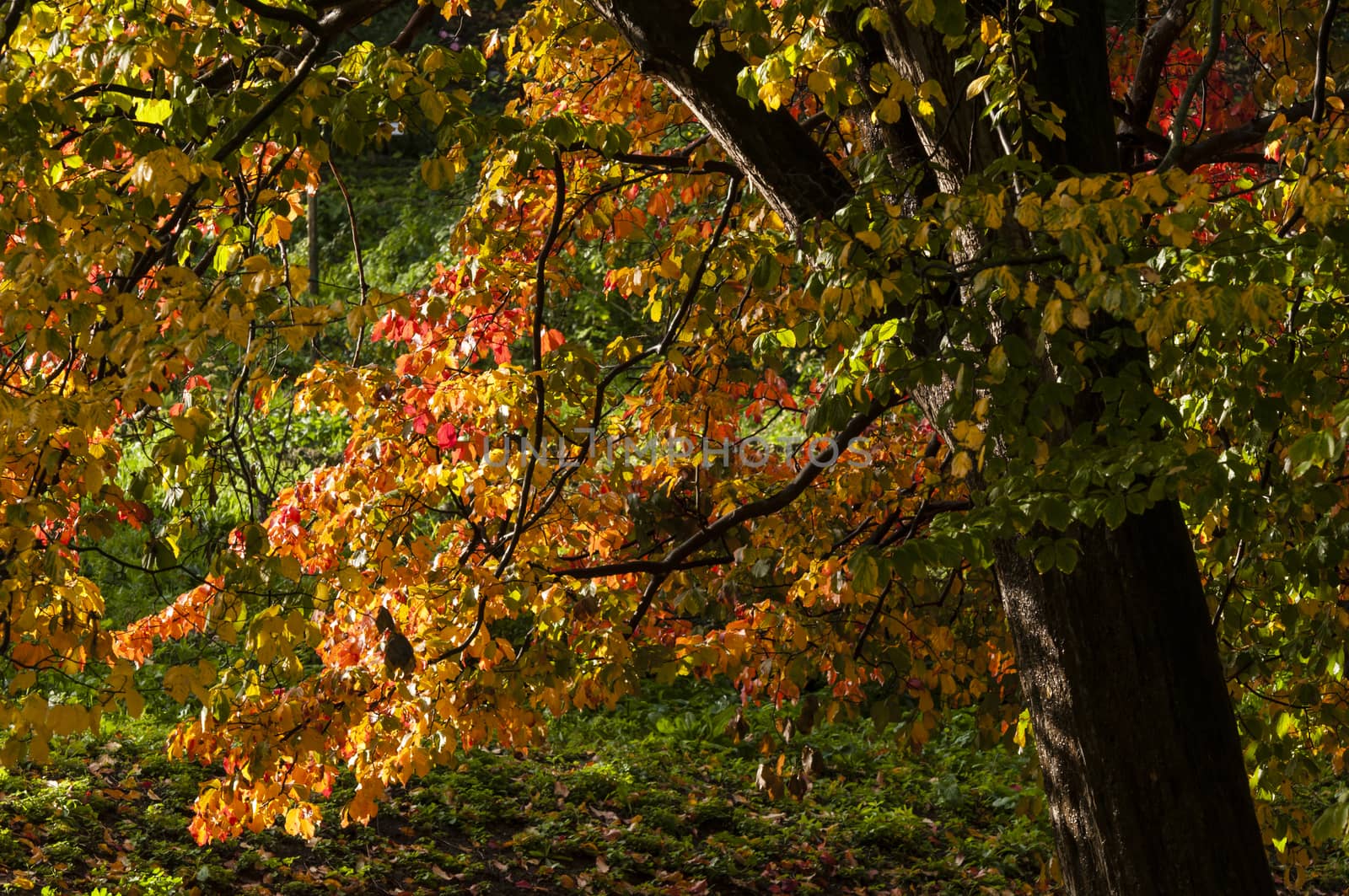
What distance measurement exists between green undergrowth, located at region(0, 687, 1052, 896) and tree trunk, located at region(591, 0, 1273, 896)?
149 cm

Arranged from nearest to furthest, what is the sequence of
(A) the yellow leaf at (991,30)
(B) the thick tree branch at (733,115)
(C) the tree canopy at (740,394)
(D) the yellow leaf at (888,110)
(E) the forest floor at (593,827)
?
(C) the tree canopy at (740,394), (D) the yellow leaf at (888,110), (A) the yellow leaf at (991,30), (B) the thick tree branch at (733,115), (E) the forest floor at (593,827)

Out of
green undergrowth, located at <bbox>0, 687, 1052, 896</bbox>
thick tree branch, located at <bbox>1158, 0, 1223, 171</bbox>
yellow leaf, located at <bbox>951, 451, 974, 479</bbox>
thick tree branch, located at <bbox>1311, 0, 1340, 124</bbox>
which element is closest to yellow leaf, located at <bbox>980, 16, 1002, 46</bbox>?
thick tree branch, located at <bbox>1158, 0, 1223, 171</bbox>

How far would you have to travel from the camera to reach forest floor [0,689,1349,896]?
6.05 metres

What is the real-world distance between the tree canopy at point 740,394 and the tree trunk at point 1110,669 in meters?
0.01

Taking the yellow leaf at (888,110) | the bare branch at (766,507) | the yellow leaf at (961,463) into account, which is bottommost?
the yellow leaf at (961,463)

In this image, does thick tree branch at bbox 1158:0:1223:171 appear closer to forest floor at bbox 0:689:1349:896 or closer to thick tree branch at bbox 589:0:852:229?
thick tree branch at bbox 589:0:852:229

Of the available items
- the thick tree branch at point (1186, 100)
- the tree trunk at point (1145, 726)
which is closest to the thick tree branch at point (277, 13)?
the thick tree branch at point (1186, 100)

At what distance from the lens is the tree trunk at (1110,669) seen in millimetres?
3307

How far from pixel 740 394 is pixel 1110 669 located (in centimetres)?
256

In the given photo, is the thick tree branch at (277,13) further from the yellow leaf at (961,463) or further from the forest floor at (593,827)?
the forest floor at (593,827)

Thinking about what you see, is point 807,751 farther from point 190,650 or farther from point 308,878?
point 190,650

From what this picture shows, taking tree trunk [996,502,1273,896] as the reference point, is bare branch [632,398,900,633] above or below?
above

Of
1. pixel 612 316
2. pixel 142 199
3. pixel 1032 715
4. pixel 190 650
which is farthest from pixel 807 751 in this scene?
pixel 612 316

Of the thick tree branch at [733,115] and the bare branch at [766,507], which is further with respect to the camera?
the bare branch at [766,507]
